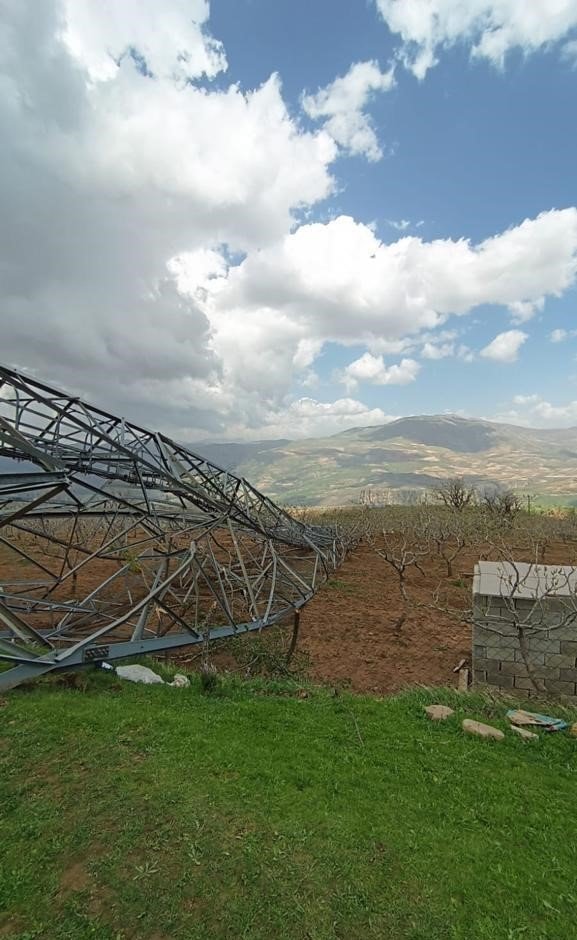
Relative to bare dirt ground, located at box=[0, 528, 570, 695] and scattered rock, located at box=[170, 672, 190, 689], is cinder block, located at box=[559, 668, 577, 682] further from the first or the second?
scattered rock, located at box=[170, 672, 190, 689]

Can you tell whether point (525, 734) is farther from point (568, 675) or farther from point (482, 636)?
point (568, 675)

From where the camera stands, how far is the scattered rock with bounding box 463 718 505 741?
7344 mm

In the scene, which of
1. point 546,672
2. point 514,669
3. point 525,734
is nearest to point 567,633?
point 546,672

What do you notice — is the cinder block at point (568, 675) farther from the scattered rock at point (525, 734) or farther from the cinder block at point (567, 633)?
the scattered rock at point (525, 734)

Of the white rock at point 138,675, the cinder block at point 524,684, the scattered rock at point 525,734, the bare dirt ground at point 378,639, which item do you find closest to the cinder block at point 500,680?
the cinder block at point 524,684

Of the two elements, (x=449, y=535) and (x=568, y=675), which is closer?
(x=568, y=675)

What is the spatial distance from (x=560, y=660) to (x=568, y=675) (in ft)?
1.17

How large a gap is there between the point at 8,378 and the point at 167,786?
913 cm

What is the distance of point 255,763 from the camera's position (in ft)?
20.9

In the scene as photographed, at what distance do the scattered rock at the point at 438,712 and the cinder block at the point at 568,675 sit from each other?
9.83 feet

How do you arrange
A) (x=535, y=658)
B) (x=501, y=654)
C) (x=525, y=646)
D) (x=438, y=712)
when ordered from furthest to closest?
1. (x=501, y=654)
2. (x=535, y=658)
3. (x=525, y=646)
4. (x=438, y=712)

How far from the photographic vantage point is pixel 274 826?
5098 mm

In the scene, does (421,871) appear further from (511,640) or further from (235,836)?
(511,640)

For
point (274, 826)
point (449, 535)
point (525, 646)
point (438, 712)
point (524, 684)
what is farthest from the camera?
point (449, 535)
